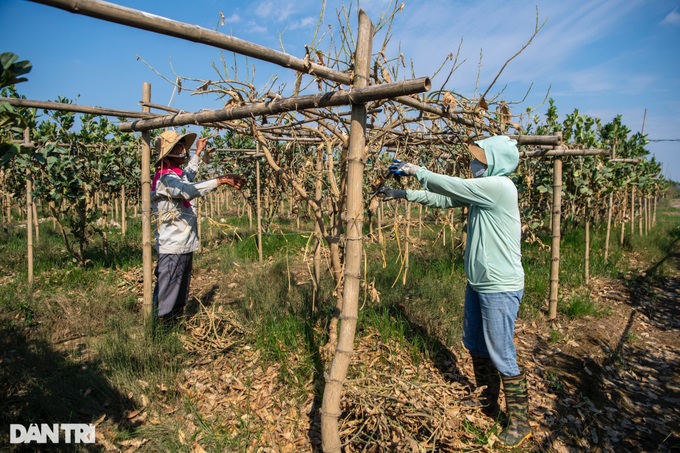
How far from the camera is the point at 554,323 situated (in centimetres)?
532

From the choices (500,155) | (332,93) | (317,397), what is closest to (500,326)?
(500,155)

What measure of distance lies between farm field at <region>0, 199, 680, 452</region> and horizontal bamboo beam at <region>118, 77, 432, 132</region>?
0.96 m

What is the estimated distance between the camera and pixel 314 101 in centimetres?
235

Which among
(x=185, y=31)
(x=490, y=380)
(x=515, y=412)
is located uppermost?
(x=185, y=31)

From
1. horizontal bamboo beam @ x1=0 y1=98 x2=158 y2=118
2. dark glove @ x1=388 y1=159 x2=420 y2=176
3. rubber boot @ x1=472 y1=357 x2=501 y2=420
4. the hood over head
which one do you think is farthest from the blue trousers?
horizontal bamboo beam @ x1=0 y1=98 x2=158 y2=118

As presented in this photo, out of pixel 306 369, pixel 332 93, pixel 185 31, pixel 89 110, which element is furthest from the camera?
pixel 89 110

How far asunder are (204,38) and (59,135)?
24.7 feet

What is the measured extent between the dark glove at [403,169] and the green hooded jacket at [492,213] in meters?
0.06

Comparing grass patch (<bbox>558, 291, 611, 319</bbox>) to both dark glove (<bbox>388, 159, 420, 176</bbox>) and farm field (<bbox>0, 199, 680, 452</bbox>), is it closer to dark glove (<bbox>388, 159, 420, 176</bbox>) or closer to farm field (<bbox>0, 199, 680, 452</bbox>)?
farm field (<bbox>0, 199, 680, 452</bbox>)

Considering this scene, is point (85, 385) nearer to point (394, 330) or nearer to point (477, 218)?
point (394, 330)

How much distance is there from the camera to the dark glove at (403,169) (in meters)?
2.79

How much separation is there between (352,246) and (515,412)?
1.78 meters

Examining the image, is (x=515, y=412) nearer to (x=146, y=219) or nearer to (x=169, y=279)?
(x=169, y=279)

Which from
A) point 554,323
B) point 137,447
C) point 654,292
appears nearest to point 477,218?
point 137,447
